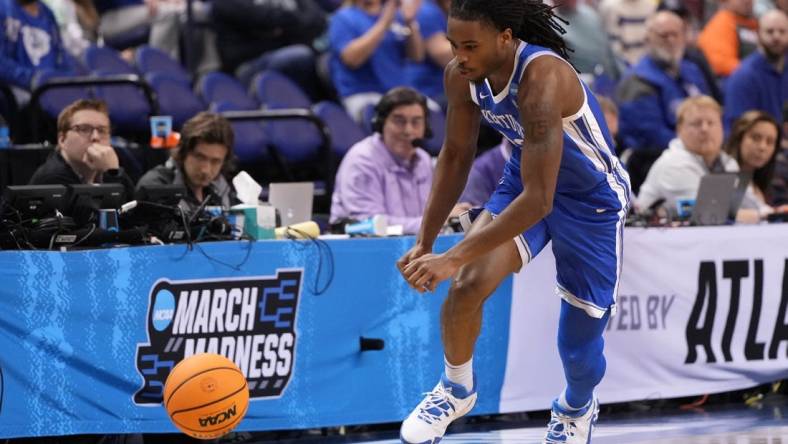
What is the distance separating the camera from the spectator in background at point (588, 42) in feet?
38.2

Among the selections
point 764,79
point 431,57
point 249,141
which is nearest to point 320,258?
point 249,141

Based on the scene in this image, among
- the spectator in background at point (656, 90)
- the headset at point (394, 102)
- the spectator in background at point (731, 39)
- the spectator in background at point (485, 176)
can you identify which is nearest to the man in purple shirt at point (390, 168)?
the headset at point (394, 102)

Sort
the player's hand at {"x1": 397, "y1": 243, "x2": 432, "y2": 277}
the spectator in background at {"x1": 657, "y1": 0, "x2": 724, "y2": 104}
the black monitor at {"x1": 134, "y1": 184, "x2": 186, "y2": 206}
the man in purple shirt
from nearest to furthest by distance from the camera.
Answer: the player's hand at {"x1": 397, "y1": 243, "x2": 432, "y2": 277}
the black monitor at {"x1": 134, "y1": 184, "x2": 186, "y2": 206}
the man in purple shirt
the spectator in background at {"x1": 657, "y1": 0, "x2": 724, "y2": 104}

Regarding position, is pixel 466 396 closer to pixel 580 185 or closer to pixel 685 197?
pixel 580 185

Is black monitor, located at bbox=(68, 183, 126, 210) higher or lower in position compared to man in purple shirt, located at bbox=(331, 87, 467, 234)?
higher

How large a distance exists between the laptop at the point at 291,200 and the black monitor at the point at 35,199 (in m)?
1.22

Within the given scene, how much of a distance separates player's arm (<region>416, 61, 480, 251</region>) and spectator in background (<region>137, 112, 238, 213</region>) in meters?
2.07

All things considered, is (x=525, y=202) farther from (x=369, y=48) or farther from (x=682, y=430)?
(x=369, y=48)

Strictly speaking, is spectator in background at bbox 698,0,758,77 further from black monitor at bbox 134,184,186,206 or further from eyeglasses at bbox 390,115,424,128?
black monitor at bbox 134,184,186,206

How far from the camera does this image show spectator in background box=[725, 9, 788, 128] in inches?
424

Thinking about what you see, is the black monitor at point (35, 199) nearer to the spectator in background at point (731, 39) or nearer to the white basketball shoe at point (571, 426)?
the white basketball shoe at point (571, 426)

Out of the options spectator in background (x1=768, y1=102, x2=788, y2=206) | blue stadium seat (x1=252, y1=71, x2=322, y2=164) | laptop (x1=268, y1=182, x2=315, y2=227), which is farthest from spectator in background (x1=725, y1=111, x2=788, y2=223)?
laptop (x1=268, y1=182, x2=315, y2=227)

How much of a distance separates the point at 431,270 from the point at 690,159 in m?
4.42

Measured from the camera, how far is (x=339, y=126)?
32.1ft
